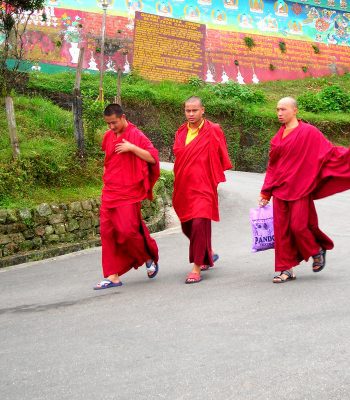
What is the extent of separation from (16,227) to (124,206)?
3.02m

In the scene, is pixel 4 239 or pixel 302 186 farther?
pixel 4 239

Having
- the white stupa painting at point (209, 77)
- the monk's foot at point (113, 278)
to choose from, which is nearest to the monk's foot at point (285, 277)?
the monk's foot at point (113, 278)

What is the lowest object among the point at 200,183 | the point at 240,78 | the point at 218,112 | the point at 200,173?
the point at 200,183

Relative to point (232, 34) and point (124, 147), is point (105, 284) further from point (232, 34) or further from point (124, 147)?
point (232, 34)

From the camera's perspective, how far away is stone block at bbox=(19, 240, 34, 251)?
31.9 ft

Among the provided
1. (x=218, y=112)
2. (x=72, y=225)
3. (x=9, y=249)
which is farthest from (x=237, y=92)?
(x=9, y=249)

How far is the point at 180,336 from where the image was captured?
489cm

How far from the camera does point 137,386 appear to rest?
392 centimetres

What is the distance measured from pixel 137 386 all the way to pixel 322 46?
1086 inches

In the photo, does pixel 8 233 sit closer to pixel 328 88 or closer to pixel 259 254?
pixel 259 254

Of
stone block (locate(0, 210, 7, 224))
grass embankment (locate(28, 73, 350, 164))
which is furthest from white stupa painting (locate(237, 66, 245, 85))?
stone block (locate(0, 210, 7, 224))

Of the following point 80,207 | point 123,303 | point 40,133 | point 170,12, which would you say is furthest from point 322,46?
point 123,303

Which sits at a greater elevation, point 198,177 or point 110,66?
point 110,66

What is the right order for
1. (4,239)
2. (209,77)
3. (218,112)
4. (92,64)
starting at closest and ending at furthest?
(4,239), (218,112), (92,64), (209,77)
